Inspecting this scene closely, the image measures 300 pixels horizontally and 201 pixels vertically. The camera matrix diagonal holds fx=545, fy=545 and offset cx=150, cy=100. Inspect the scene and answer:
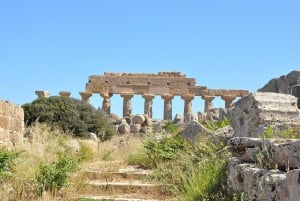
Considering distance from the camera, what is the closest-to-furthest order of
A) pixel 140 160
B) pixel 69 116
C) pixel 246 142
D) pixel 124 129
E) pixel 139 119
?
1. pixel 246 142
2. pixel 140 160
3. pixel 69 116
4. pixel 124 129
5. pixel 139 119

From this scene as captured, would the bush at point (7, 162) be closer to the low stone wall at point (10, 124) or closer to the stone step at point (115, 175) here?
the stone step at point (115, 175)

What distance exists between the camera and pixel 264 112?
26.5ft

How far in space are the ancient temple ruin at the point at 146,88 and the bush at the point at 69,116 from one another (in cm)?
1525

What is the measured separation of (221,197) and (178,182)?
2022 millimetres

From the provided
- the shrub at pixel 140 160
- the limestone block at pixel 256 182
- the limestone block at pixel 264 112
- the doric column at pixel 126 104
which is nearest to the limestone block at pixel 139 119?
the doric column at pixel 126 104

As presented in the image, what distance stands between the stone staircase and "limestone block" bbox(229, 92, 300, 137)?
1611 millimetres

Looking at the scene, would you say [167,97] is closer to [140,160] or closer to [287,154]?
[140,160]

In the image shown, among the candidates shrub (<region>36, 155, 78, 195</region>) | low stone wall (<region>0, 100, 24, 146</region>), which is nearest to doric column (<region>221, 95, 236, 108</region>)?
low stone wall (<region>0, 100, 24, 146</region>)

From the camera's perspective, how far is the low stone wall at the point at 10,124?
39.8 feet

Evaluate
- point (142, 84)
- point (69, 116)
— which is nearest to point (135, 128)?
point (69, 116)

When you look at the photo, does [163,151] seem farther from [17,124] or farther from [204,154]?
[17,124]

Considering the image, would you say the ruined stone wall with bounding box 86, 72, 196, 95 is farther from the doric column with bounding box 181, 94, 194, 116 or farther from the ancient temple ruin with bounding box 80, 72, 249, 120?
the doric column with bounding box 181, 94, 194, 116

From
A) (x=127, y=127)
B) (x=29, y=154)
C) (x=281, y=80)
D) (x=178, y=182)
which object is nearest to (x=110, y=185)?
(x=178, y=182)

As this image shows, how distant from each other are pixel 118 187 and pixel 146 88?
1386 inches
